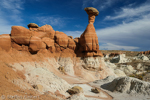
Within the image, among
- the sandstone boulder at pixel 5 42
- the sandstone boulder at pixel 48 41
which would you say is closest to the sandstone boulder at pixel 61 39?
the sandstone boulder at pixel 48 41

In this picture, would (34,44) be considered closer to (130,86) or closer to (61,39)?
(61,39)

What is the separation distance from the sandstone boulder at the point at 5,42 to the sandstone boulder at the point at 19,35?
0.72 meters

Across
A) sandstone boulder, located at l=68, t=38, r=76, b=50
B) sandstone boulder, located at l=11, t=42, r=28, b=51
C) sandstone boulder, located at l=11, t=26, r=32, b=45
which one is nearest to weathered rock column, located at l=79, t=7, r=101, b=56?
sandstone boulder, located at l=68, t=38, r=76, b=50

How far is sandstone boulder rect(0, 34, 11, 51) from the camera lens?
44.5 feet

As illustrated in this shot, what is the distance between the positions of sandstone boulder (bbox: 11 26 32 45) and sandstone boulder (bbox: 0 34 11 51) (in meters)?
0.72

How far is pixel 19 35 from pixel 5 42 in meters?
2.02

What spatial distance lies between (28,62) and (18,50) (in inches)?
89.2

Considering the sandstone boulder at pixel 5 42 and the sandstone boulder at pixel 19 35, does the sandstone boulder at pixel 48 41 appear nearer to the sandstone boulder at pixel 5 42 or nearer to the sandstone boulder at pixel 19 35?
the sandstone boulder at pixel 19 35

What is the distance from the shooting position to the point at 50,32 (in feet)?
70.0

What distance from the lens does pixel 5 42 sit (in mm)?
13898

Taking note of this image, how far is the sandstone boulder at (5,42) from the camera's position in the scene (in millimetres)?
13555

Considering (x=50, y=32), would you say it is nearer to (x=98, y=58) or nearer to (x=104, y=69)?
(x=98, y=58)

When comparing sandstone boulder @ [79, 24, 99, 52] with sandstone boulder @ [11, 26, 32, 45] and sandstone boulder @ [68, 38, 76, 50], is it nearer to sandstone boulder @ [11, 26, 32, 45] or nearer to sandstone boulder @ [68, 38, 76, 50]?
sandstone boulder @ [68, 38, 76, 50]

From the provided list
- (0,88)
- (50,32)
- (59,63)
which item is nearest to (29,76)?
(0,88)
